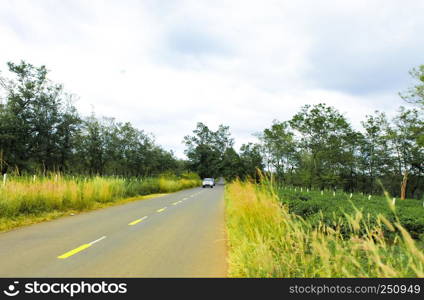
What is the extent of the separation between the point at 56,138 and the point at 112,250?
39.6 meters

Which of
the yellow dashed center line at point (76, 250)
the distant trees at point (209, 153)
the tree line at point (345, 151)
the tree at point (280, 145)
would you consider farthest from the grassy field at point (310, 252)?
the distant trees at point (209, 153)

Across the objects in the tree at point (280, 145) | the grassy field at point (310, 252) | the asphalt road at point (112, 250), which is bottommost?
the asphalt road at point (112, 250)

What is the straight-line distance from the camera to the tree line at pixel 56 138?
35.3 m

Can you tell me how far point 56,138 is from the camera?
1587 inches

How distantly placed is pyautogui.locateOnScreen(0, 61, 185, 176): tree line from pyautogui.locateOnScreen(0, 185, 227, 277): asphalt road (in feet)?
79.3

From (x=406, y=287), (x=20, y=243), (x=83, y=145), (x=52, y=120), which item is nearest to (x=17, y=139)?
(x=52, y=120)

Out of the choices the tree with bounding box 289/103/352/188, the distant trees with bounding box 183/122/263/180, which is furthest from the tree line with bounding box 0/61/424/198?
the distant trees with bounding box 183/122/263/180

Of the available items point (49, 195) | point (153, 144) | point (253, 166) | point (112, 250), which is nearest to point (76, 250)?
point (112, 250)

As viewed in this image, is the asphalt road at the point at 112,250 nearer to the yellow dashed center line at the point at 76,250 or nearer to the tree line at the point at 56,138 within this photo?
the yellow dashed center line at the point at 76,250

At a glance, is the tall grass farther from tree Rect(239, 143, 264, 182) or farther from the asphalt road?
tree Rect(239, 143, 264, 182)

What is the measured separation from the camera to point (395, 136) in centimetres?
3919

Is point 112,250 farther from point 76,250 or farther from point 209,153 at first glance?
point 209,153

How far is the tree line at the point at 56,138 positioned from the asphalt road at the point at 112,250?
2417 centimetres

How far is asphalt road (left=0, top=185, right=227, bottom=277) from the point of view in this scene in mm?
4684
